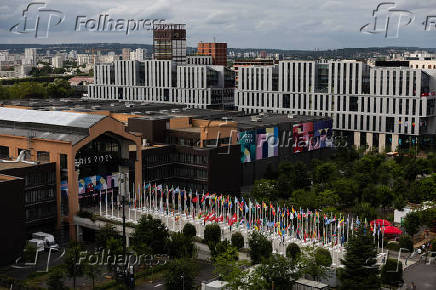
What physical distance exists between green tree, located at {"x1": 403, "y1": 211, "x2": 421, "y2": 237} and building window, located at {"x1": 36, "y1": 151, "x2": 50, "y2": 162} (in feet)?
89.7

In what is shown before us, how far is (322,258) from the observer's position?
3566 centimetres

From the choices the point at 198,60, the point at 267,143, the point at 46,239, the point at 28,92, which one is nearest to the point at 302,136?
the point at 267,143

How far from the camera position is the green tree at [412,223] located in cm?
4562

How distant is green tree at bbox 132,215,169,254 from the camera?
129 feet

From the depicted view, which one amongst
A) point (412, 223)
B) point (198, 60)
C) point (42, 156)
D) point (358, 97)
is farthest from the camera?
point (198, 60)

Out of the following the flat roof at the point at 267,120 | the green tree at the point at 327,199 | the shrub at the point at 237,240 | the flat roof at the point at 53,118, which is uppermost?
the flat roof at the point at 53,118

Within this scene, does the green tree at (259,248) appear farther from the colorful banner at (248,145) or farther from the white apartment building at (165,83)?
the white apartment building at (165,83)

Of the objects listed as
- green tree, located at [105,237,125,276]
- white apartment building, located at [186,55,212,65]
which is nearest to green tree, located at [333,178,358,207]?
green tree, located at [105,237,125,276]

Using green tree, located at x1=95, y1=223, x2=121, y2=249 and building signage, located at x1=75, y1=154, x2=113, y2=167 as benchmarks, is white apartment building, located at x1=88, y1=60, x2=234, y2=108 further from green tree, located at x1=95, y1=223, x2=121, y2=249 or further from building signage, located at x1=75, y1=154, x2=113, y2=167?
green tree, located at x1=95, y1=223, x2=121, y2=249

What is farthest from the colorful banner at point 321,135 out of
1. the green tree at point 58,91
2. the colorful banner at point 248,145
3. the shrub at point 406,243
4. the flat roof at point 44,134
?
the green tree at point 58,91

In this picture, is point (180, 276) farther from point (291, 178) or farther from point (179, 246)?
point (291, 178)

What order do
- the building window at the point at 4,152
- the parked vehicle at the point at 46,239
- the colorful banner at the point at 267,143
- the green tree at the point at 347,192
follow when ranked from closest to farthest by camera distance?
the parked vehicle at the point at 46,239
the building window at the point at 4,152
the green tree at the point at 347,192
the colorful banner at the point at 267,143

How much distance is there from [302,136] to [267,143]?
7436 mm

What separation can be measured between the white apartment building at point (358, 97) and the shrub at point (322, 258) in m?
52.5
